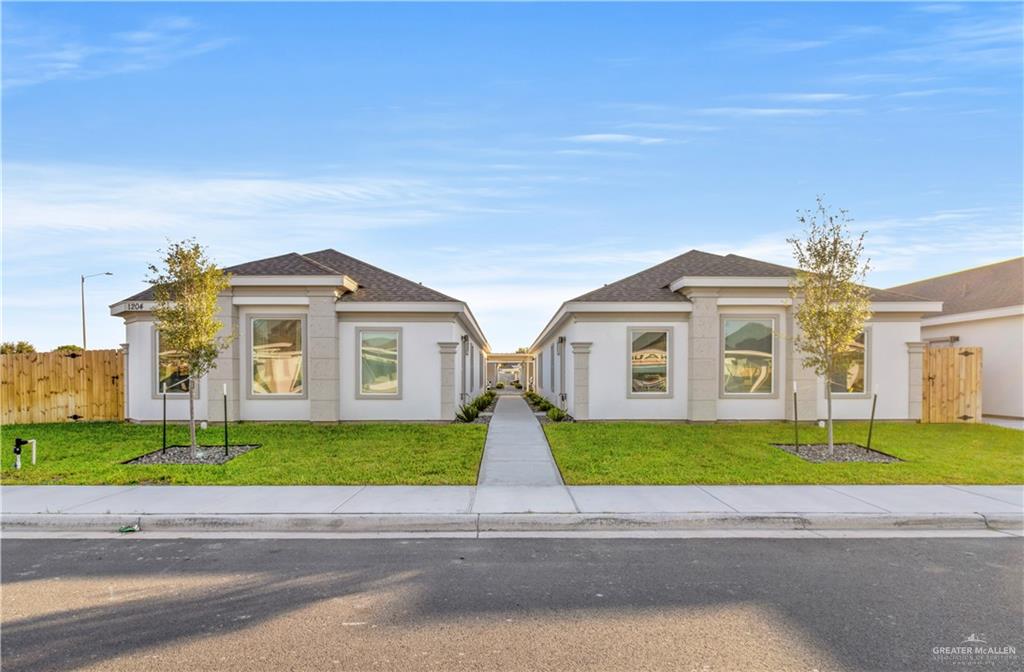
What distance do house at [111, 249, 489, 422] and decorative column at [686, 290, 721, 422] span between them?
6.70 metres

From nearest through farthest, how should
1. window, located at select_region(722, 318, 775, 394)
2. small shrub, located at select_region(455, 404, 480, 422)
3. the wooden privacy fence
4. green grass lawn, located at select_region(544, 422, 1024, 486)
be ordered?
green grass lawn, located at select_region(544, 422, 1024, 486), window, located at select_region(722, 318, 775, 394), small shrub, located at select_region(455, 404, 480, 422), the wooden privacy fence

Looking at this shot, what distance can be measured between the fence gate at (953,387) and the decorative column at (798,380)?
3.83 metres

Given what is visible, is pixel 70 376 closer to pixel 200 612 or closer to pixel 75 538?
pixel 75 538

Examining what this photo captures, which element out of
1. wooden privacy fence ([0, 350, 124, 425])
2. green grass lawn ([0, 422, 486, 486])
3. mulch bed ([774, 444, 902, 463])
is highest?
wooden privacy fence ([0, 350, 124, 425])

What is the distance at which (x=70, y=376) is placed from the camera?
18250mm

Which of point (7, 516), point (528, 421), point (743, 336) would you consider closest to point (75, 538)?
point (7, 516)

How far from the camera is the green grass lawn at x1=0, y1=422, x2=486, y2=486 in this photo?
9.71m

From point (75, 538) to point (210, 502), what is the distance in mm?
1563

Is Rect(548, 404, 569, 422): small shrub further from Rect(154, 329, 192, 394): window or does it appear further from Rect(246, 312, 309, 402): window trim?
Rect(154, 329, 192, 394): window

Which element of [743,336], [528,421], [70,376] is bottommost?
[528,421]

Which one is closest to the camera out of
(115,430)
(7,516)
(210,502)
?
(7,516)

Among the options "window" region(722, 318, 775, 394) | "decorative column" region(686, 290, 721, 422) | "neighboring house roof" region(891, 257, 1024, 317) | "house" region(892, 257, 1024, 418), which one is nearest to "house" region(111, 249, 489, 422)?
"decorative column" region(686, 290, 721, 422)

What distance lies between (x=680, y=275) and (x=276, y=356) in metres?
12.3

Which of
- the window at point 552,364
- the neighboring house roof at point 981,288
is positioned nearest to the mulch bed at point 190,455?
the window at point 552,364
